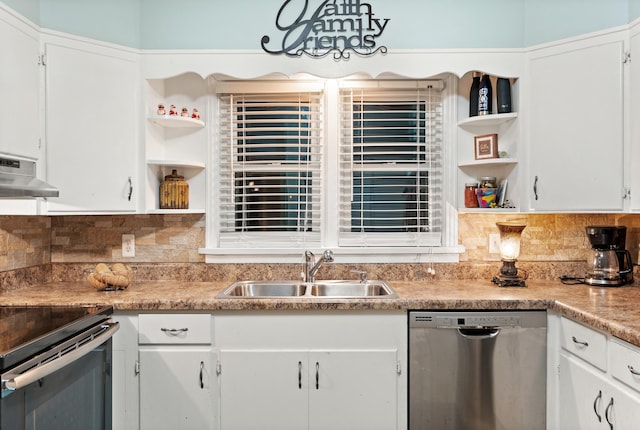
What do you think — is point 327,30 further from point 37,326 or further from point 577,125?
point 37,326

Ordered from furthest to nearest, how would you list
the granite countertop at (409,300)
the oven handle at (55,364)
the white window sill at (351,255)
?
the white window sill at (351,255), the granite countertop at (409,300), the oven handle at (55,364)

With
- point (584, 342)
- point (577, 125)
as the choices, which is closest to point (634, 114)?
point (577, 125)

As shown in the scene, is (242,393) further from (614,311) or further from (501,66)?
(501,66)

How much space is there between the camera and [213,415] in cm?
207

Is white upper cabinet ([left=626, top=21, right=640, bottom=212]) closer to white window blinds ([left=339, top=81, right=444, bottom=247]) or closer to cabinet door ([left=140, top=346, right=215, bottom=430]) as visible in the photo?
white window blinds ([left=339, top=81, right=444, bottom=247])

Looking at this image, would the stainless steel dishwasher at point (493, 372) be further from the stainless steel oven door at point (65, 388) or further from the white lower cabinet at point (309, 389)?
the stainless steel oven door at point (65, 388)

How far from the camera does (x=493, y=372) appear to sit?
6.75 ft

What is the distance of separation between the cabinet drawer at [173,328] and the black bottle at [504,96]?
1896 mm

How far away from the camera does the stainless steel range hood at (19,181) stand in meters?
1.72

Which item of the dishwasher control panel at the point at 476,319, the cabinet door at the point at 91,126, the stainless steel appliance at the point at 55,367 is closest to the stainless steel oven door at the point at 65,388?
the stainless steel appliance at the point at 55,367

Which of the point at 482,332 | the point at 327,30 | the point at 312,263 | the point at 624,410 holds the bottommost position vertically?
the point at 624,410

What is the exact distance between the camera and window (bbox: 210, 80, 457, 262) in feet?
8.74

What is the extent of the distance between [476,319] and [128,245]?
6.54 feet

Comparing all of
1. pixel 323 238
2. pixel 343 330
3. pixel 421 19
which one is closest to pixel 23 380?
pixel 343 330
